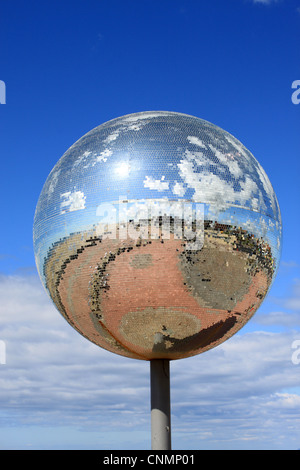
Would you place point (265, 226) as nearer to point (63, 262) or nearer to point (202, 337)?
point (202, 337)

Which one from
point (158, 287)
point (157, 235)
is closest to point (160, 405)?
point (158, 287)

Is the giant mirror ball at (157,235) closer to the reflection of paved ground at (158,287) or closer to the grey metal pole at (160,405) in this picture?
the reflection of paved ground at (158,287)

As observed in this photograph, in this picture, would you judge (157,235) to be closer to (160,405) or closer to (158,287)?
(158,287)

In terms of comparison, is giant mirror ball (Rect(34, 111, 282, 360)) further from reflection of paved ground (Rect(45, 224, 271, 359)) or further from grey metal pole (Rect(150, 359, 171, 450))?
grey metal pole (Rect(150, 359, 171, 450))

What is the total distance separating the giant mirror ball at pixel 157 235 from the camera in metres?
11.4

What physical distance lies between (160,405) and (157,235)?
4297 millimetres

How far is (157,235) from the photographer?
11.3m

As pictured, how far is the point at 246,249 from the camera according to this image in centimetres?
1198

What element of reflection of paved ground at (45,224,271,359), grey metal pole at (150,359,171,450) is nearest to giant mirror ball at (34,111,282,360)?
reflection of paved ground at (45,224,271,359)

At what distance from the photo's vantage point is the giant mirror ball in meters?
Answer: 11.4

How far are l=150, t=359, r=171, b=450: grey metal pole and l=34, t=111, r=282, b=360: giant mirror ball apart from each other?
0.80 metres

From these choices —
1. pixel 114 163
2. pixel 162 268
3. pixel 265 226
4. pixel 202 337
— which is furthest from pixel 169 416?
pixel 114 163

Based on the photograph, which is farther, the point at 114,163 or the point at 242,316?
the point at 242,316

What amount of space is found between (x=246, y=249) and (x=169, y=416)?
4.30 meters
